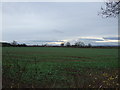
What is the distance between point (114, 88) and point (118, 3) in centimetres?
555

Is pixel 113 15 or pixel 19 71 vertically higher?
pixel 113 15

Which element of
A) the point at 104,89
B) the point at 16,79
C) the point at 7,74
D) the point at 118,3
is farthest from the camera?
the point at 118,3

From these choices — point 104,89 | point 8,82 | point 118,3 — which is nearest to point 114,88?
point 104,89

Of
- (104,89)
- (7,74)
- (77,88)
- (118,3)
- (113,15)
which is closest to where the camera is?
(77,88)

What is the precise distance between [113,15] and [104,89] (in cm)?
580

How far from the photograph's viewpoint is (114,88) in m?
5.14

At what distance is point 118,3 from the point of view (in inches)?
347

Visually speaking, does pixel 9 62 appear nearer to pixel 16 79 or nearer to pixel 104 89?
pixel 16 79

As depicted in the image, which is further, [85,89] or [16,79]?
[16,79]

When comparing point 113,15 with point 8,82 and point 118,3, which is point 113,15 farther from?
point 8,82

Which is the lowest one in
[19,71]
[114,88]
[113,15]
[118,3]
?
[114,88]

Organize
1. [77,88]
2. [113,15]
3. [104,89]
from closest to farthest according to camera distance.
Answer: [77,88] < [104,89] < [113,15]

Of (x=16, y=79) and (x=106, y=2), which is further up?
(x=106, y=2)

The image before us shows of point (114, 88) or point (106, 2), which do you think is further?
point (106, 2)
